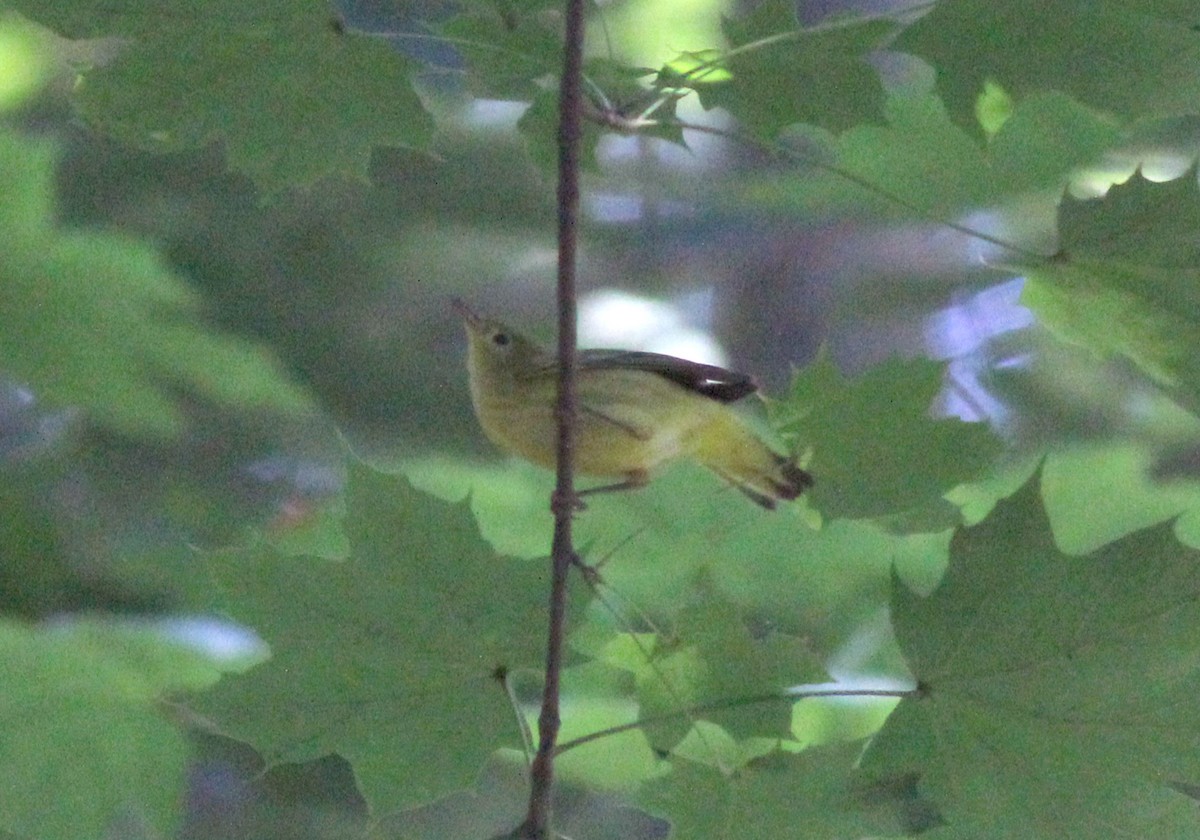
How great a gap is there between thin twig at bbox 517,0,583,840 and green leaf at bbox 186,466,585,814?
134 millimetres

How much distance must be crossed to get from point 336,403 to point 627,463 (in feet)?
14.2

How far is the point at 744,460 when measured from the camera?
6.38 feet

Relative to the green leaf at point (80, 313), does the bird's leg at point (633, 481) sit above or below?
above

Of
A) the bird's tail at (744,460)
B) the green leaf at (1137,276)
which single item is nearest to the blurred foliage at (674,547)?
the green leaf at (1137,276)

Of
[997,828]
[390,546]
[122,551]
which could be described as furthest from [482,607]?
[122,551]

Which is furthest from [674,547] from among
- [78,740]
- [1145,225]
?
[1145,225]

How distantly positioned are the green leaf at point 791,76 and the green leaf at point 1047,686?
0.45 m

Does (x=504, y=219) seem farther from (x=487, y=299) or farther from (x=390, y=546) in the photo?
(x=390, y=546)

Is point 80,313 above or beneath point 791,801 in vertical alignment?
beneath

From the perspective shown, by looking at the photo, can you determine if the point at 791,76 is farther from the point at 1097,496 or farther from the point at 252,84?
the point at 1097,496

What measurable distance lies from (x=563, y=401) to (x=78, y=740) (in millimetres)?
1275

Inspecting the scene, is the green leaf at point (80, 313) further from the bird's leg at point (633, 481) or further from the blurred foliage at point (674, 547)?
the bird's leg at point (633, 481)

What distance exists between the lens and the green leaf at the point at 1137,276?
56.8 inches

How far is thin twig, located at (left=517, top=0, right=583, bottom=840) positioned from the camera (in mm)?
1269
